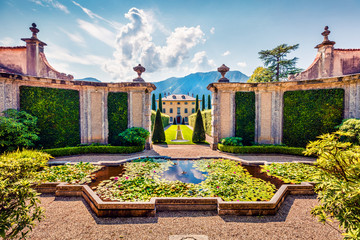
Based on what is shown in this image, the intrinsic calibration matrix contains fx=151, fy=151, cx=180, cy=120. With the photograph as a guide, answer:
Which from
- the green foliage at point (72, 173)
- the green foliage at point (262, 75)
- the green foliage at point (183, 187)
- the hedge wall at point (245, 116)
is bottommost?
the green foliage at point (183, 187)

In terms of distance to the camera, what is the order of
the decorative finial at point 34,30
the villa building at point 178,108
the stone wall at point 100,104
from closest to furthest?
1. the stone wall at point 100,104
2. the decorative finial at point 34,30
3. the villa building at point 178,108

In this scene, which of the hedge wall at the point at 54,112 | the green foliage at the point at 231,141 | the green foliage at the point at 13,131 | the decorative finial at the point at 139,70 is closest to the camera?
the green foliage at the point at 13,131

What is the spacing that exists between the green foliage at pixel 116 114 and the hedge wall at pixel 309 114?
13.5 m

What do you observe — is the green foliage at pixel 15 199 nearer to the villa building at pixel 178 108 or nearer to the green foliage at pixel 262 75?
the green foliage at pixel 262 75

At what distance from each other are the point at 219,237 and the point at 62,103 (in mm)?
13789

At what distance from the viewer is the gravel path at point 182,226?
3.90 m

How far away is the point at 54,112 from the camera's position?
11.6 meters

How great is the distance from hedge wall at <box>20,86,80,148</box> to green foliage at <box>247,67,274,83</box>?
2829 centimetres

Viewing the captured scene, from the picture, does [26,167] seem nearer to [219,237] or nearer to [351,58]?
[219,237]

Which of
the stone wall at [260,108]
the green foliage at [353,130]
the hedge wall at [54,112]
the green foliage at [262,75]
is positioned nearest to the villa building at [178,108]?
the green foliage at [262,75]

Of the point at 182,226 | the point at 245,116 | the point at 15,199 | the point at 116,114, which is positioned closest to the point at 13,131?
the point at 116,114

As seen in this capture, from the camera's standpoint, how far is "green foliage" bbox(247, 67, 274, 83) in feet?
87.7

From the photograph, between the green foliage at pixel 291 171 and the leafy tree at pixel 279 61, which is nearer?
the green foliage at pixel 291 171

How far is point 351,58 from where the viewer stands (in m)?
15.0
